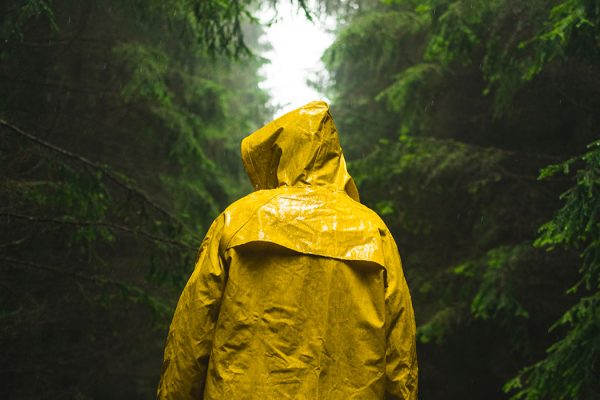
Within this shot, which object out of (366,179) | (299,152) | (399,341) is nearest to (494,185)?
(366,179)

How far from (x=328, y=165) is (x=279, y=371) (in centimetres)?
107

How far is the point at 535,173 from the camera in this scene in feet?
24.8

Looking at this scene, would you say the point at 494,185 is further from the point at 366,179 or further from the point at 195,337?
the point at 195,337

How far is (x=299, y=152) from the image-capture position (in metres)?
2.93

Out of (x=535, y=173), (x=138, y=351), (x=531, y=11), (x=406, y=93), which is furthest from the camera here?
(x=138, y=351)

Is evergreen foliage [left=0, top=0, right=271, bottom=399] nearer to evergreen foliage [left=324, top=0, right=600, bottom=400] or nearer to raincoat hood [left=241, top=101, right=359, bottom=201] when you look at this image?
raincoat hood [left=241, top=101, right=359, bottom=201]

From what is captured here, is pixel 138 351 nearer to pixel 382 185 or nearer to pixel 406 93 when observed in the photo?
pixel 382 185

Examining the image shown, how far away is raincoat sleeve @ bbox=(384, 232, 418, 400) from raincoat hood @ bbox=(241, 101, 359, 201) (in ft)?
1.74

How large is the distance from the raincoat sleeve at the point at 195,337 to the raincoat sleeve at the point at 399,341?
786mm

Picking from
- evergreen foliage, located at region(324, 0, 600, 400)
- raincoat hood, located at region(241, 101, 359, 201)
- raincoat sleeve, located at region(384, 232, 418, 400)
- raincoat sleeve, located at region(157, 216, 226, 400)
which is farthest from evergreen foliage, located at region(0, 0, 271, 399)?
raincoat sleeve, located at region(384, 232, 418, 400)

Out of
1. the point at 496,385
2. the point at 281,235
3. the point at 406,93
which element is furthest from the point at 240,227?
the point at 496,385

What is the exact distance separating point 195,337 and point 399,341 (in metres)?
0.93

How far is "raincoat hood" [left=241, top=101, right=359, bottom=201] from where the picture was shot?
2.93 meters

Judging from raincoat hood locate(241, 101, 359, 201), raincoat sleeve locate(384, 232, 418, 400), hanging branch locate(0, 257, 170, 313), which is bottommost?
hanging branch locate(0, 257, 170, 313)
